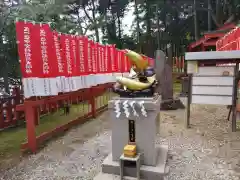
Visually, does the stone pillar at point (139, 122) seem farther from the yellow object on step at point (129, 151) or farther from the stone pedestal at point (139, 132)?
the yellow object on step at point (129, 151)

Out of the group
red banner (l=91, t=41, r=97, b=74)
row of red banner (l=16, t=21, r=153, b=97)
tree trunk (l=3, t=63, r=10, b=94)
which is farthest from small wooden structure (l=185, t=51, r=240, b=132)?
tree trunk (l=3, t=63, r=10, b=94)

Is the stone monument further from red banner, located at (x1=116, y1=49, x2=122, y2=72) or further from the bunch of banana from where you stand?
red banner, located at (x1=116, y1=49, x2=122, y2=72)

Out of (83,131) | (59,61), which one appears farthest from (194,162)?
(59,61)

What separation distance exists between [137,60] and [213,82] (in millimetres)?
2836

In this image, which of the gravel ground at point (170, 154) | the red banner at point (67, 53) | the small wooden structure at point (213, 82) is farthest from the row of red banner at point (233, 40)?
the red banner at point (67, 53)

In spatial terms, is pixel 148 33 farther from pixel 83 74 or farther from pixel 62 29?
pixel 83 74

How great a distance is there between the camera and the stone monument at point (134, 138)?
2977 millimetres

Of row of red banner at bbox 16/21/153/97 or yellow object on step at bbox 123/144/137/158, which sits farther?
row of red banner at bbox 16/21/153/97

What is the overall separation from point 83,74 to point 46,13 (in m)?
2.63

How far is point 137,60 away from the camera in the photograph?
10.8 ft

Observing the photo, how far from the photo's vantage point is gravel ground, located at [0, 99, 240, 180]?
10.9 feet

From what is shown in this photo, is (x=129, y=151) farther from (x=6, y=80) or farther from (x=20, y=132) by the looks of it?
(x=6, y=80)

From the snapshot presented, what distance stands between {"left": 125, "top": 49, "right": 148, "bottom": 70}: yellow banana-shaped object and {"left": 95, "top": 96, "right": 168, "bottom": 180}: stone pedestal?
0.58 m

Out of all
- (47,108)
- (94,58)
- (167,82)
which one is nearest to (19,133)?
(47,108)
